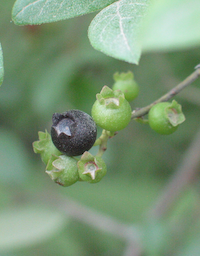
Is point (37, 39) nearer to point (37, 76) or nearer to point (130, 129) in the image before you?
point (37, 76)

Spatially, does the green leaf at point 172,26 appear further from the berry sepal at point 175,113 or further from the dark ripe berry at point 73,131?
the berry sepal at point 175,113

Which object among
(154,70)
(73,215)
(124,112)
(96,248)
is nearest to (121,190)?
(96,248)

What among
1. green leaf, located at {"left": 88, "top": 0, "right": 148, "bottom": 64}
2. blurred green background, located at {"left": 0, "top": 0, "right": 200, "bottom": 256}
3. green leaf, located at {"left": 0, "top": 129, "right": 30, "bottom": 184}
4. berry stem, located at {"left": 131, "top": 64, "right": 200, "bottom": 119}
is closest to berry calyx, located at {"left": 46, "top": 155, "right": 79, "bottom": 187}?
berry stem, located at {"left": 131, "top": 64, "right": 200, "bottom": 119}

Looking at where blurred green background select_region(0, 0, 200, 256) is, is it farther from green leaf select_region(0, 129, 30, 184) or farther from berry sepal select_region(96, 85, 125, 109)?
berry sepal select_region(96, 85, 125, 109)

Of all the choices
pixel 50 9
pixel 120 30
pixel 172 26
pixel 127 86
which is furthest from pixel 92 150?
pixel 172 26

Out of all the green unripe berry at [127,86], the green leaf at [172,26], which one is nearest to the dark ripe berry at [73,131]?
the green unripe berry at [127,86]

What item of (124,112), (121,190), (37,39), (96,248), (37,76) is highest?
(37,39)

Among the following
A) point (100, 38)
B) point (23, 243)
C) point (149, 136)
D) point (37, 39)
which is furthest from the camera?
point (149, 136)
